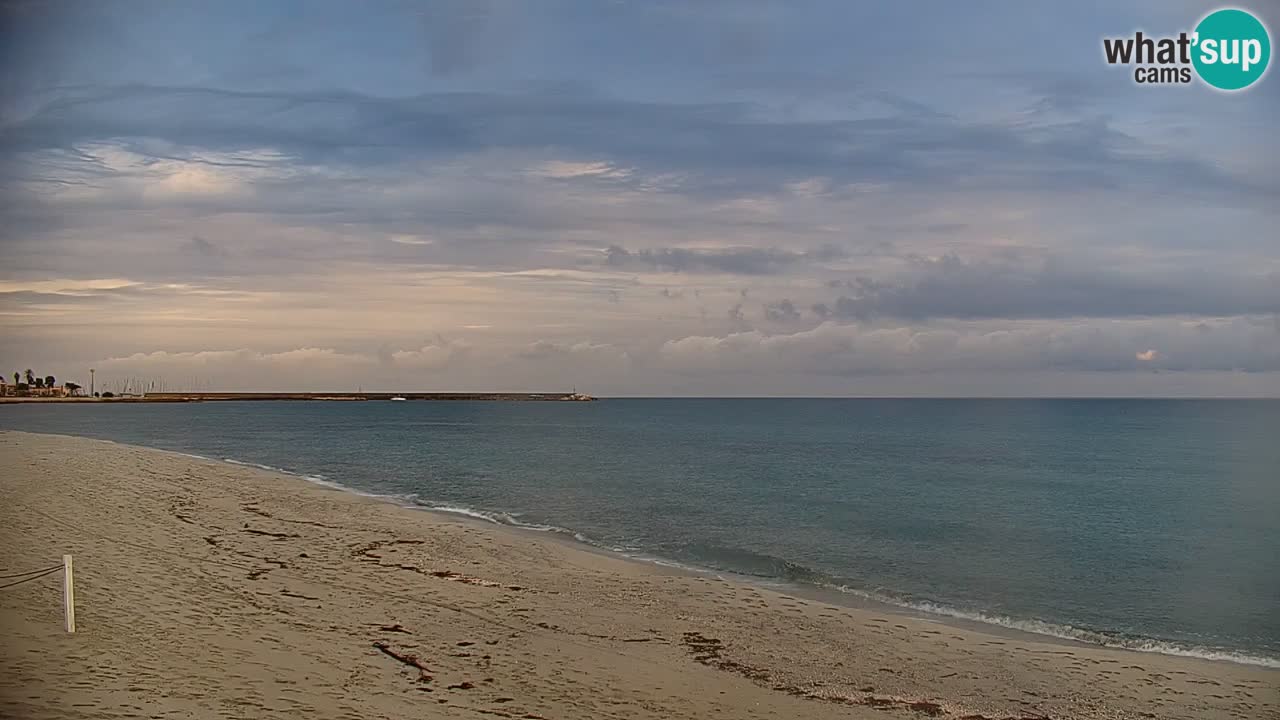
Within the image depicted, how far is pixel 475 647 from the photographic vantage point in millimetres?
12219

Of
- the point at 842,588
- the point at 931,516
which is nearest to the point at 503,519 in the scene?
the point at 842,588

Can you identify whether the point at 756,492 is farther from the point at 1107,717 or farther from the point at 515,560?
the point at 1107,717

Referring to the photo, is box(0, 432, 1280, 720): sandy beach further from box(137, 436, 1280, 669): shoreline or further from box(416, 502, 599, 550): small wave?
box(416, 502, 599, 550): small wave

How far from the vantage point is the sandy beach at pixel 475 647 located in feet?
31.5

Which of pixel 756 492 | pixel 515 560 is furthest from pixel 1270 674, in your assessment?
pixel 756 492

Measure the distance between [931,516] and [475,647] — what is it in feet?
76.6

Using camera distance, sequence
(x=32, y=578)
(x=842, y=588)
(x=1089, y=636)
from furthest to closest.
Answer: (x=842, y=588), (x=1089, y=636), (x=32, y=578)

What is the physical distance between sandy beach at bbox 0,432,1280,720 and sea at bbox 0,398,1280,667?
277cm

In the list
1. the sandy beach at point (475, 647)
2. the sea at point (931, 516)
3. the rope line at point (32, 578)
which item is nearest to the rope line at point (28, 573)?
the rope line at point (32, 578)

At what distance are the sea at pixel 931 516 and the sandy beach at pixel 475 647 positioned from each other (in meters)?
2.77

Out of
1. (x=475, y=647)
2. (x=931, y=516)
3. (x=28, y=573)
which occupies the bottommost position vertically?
(x=931, y=516)

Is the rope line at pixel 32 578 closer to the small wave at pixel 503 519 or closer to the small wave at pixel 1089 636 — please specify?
the small wave at pixel 503 519

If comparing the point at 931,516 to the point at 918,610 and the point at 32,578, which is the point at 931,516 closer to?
the point at 918,610

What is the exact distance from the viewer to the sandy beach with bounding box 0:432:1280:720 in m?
9.61
